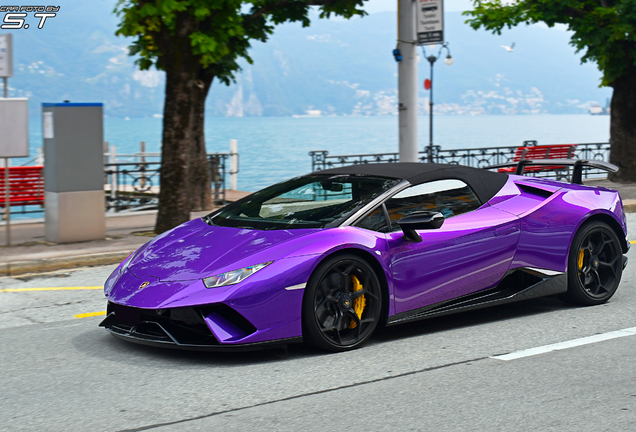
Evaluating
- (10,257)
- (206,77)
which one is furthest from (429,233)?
(206,77)

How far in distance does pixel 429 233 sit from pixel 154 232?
6.97 metres

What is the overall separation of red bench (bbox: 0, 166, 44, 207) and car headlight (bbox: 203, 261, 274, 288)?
37.5ft

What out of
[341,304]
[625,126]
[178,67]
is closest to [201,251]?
[341,304]

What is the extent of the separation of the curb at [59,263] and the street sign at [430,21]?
567 centimetres

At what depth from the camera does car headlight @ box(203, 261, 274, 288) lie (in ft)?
16.3

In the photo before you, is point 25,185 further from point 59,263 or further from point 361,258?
point 361,258

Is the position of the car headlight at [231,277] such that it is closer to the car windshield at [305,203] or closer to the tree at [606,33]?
the car windshield at [305,203]

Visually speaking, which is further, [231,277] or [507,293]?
[507,293]

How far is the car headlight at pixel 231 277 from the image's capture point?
4961 millimetres

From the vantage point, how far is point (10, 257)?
9.67 m

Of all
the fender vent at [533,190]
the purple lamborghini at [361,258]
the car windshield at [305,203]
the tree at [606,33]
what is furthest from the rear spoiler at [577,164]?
the tree at [606,33]

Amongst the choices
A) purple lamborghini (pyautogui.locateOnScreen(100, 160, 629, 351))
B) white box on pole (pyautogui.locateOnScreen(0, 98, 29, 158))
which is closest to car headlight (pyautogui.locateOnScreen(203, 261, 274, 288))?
purple lamborghini (pyautogui.locateOnScreen(100, 160, 629, 351))

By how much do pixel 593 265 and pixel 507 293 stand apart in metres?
1.08

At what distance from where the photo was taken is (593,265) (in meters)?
6.81
